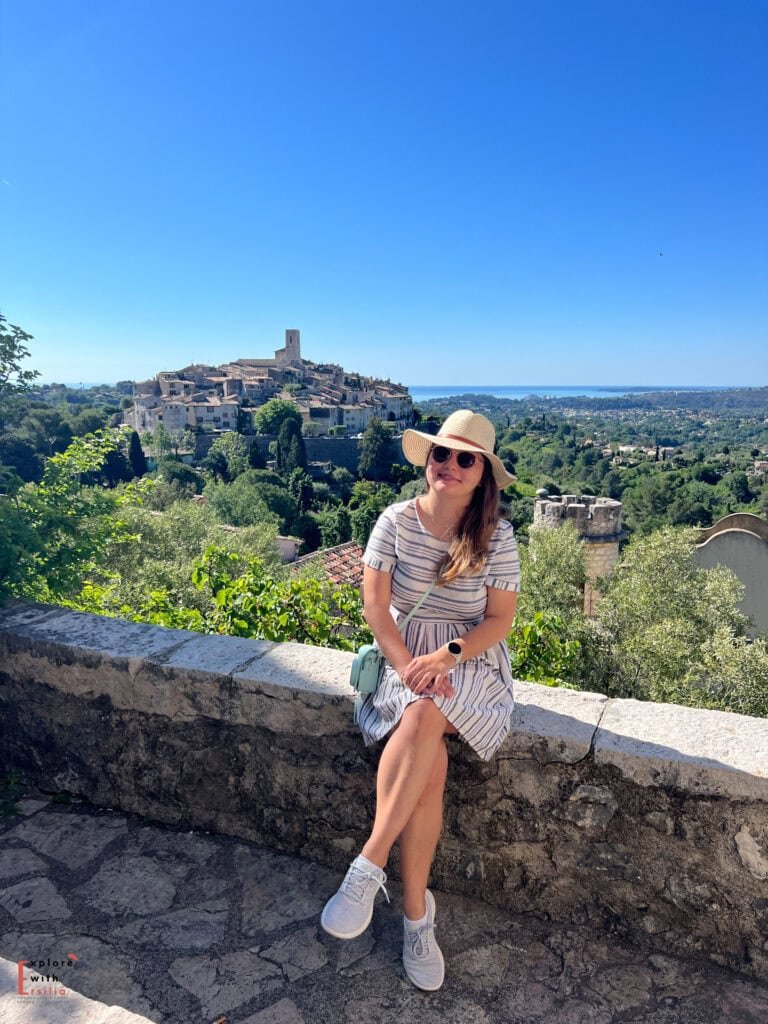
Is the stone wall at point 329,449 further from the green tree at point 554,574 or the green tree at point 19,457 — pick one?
the green tree at point 19,457

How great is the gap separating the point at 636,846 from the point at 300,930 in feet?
3.09

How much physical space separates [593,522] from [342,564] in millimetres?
7124

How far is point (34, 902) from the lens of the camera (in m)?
1.83

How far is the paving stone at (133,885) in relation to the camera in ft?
6.04

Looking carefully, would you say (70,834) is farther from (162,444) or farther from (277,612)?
(162,444)

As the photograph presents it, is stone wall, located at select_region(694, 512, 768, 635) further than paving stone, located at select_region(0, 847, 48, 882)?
Yes

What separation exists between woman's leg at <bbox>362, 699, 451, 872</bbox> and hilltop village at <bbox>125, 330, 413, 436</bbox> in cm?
6776

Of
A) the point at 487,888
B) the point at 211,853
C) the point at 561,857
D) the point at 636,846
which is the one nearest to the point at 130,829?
the point at 211,853

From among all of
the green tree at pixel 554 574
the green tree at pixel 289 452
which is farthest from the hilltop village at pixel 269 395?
the green tree at pixel 554 574

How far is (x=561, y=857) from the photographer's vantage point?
180 centimetres

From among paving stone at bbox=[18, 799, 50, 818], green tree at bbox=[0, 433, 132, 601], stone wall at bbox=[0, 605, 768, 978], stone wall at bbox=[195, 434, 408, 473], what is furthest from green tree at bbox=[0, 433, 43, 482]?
stone wall at bbox=[195, 434, 408, 473]

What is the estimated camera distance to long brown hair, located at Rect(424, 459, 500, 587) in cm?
187

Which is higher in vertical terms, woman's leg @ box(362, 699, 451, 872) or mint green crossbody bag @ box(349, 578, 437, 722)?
mint green crossbody bag @ box(349, 578, 437, 722)

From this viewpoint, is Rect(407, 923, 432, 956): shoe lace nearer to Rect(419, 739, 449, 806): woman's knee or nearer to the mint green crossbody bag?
Rect(419, 739, 449, 806): woman's knee
